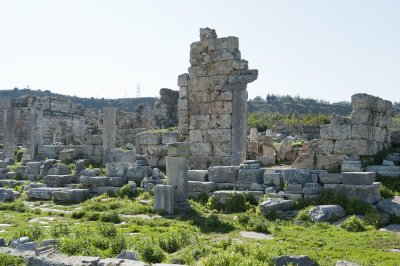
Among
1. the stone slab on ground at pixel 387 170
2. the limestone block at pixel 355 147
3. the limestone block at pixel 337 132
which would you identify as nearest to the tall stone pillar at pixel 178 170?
the limestone block at pixel 337 132

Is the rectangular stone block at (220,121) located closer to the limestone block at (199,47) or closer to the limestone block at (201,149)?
the limestone block at (201,149)

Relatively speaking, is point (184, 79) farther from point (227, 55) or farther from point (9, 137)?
point (9, 137)

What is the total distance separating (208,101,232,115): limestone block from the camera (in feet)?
56.4

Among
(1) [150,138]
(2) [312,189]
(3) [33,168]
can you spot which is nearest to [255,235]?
(2) [312,189]

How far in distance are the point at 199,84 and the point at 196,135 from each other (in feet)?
6.79

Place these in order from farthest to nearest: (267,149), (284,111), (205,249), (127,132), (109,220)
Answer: (284,111)
(127,132)
(267,149)
(109,220)
(205,249)

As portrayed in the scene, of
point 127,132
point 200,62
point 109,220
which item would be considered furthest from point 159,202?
point 127,132

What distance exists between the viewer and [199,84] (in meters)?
18.0

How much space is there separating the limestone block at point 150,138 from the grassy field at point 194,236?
529 centimetres

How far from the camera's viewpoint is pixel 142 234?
9156 millimetres

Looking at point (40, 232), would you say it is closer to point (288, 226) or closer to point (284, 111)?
point (288, 226)

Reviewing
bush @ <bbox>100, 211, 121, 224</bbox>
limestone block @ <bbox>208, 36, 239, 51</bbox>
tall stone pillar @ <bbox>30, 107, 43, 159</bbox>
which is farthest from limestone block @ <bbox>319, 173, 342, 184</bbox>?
tall stone pillar @ <bbox>30, 107, 43, 159</bbox>

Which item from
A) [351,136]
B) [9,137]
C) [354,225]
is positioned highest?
[351,136]

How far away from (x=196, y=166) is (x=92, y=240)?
10.4 metres
